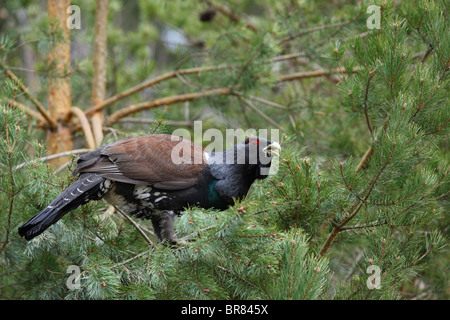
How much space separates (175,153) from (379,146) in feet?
4.33

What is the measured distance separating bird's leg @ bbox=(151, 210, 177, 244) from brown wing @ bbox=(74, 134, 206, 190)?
248 millimetres

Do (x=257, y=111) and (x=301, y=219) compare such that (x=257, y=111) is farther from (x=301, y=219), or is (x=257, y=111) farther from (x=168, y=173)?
(x=301, y=219)

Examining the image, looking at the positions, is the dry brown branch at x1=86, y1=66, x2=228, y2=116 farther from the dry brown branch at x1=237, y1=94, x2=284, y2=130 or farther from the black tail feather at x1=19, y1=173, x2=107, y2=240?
the black tail feather at x1=19, y1=173, x2=107, y2=240

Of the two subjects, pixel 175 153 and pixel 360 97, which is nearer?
pixel 360 97

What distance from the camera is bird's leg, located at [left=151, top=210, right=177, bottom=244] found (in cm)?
316

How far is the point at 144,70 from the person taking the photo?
573 cm

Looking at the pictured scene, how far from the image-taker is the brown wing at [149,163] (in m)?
3.02

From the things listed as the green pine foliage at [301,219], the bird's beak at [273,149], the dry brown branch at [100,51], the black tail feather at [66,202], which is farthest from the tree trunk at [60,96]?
the bird's beak at [273,149]

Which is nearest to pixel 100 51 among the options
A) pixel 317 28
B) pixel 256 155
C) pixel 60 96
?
pixel 60 96

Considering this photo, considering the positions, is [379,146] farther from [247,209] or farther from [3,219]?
[3,219]

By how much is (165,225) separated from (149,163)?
460 millimetres

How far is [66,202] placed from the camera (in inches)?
104

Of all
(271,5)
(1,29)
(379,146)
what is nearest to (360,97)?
(379,146)

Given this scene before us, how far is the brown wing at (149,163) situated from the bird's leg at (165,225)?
0.81 feet
